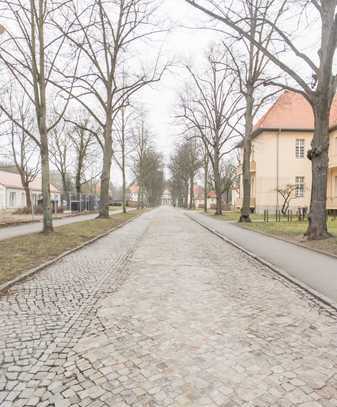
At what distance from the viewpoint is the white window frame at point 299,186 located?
35787 mm

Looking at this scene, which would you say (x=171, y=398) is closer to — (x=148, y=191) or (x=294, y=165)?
(x=294, y=165)

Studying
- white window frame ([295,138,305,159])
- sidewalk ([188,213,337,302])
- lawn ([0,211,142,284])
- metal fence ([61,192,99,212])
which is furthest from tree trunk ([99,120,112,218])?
white window frame ([295,138,305,159])

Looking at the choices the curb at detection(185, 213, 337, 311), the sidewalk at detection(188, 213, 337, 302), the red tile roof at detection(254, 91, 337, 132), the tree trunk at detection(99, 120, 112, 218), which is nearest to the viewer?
the curb at detection(185, 213, 337, 311)

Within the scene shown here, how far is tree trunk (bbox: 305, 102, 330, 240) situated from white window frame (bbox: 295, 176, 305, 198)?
2436 centimetres

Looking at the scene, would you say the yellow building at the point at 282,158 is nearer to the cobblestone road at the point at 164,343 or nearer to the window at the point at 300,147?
the window at the point at 300,147

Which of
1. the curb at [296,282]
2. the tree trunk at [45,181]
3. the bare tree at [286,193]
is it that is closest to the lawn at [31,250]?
the tree trunk at [45,181]

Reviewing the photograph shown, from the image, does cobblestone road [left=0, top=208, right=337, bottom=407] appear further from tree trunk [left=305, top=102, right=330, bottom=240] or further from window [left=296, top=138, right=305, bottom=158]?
window [left=296, top=138, right=305, bottom=158]

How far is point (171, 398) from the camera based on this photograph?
2.72 m

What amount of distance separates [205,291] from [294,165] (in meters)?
33.1

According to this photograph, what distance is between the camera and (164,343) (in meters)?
3.76

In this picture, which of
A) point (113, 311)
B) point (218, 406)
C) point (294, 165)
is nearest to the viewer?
point (218, 406)

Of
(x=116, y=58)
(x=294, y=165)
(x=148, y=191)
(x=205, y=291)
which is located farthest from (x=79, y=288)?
(x=148, y=191)

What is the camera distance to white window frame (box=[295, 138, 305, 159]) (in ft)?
119

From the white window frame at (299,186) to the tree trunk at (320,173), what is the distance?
24357mm
